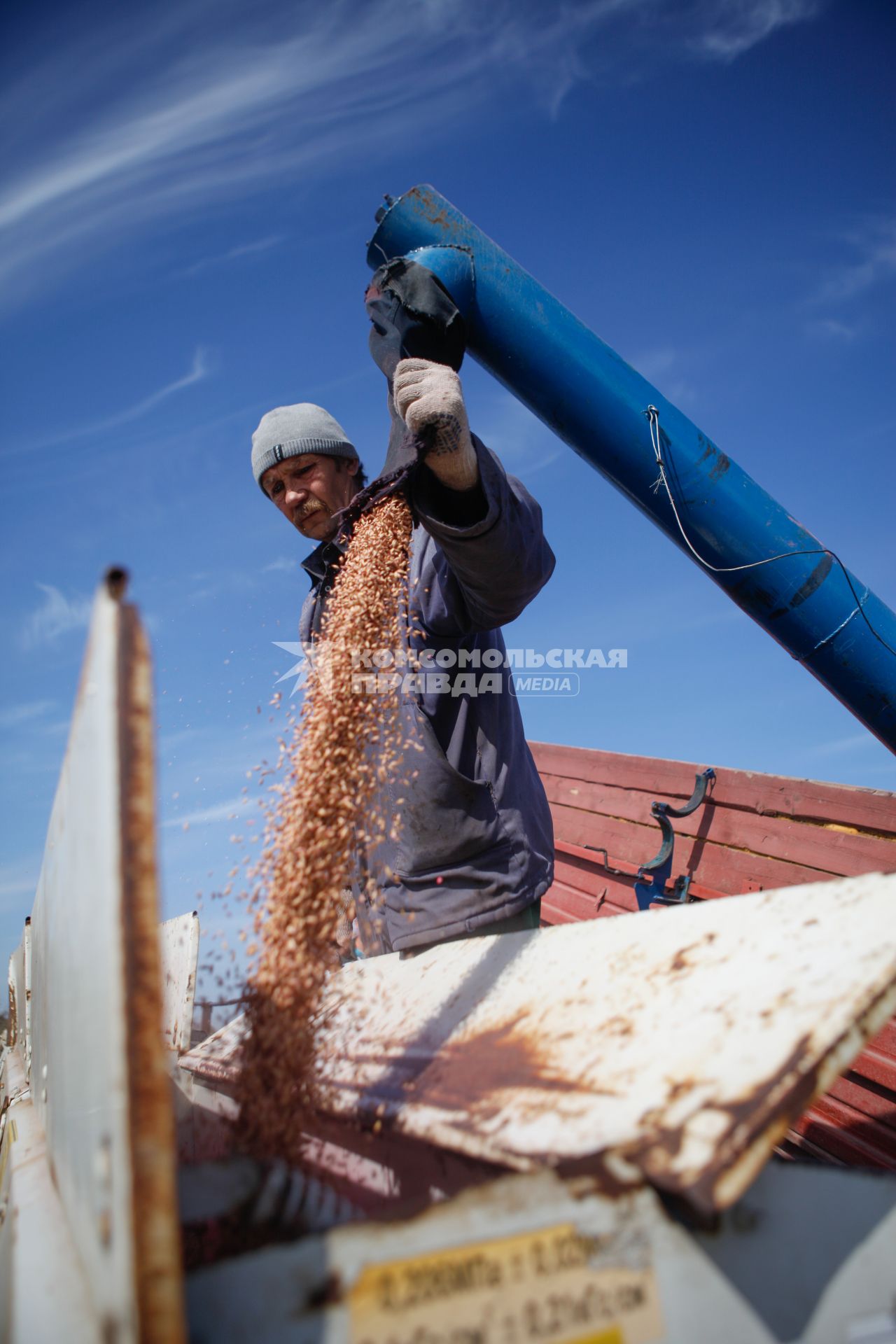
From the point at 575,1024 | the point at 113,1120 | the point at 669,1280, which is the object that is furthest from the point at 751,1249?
the point at 113,1120

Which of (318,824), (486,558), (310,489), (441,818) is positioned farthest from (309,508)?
(318,824)

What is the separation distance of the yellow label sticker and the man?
0.96m

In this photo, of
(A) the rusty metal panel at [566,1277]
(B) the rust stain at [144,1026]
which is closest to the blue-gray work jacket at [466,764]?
(A) the rusty metal panel at [566,1277]

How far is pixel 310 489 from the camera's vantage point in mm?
2635

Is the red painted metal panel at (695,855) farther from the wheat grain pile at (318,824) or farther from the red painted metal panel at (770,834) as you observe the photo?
the wheat grain pile at (318,824)

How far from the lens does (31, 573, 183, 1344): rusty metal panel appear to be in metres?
0.56

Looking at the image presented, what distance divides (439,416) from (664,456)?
0.76 metres

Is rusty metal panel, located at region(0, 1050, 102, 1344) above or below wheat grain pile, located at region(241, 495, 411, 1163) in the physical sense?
below

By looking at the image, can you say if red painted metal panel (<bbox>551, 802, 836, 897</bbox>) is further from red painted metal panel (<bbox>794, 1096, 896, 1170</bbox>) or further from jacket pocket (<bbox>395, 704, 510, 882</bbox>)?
jacket pocket (<bbox>395, 704, 510, 882</bbox>)

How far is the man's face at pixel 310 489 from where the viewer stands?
264 centimetres

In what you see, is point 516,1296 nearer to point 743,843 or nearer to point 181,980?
point 181,980

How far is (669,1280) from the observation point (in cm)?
75

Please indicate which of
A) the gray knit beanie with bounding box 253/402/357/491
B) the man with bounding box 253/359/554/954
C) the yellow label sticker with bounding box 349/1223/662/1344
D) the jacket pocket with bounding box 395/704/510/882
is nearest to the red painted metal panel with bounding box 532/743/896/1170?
the man with bounding box 253/359/554/954

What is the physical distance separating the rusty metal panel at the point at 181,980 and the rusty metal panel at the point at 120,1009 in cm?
171
